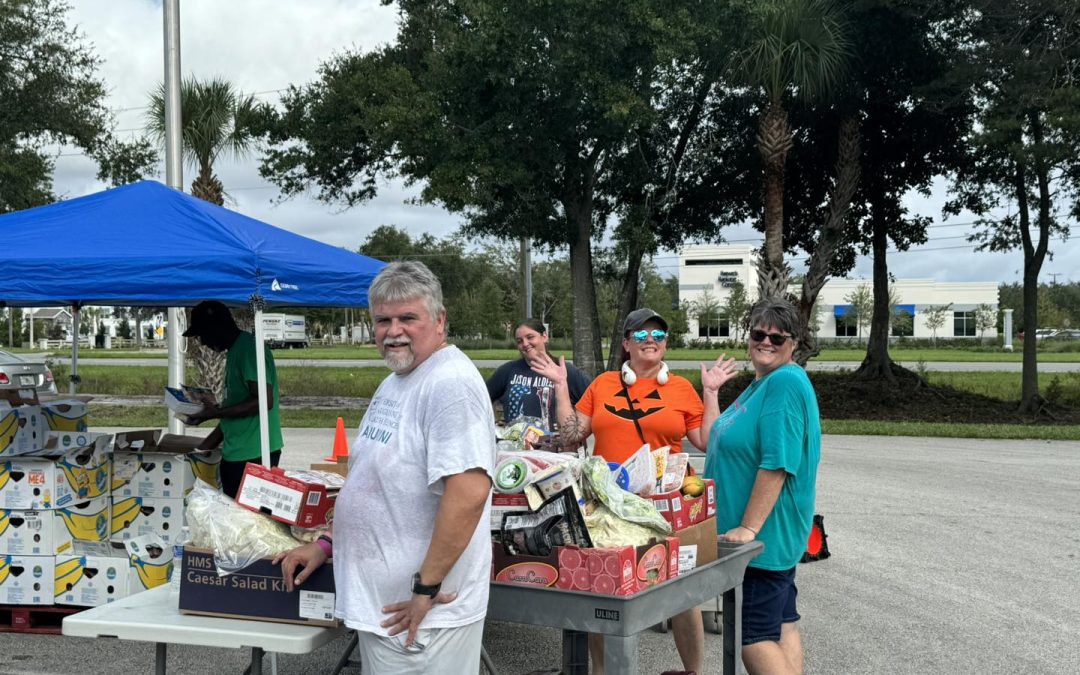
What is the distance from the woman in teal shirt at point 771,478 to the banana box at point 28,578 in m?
4.33

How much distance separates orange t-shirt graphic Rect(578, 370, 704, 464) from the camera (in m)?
4.75

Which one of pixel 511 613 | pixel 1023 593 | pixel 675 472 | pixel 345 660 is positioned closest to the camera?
pixel 511 613

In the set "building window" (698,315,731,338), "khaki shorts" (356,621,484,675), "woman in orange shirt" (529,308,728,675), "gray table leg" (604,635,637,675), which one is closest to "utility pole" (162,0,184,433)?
"woman in orange shirt" (529,308,728,675)

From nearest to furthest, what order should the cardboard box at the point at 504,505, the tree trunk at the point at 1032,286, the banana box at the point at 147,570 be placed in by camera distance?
1. the cardboard box at the point at 504,505
2. the banana box at the point at 147,570
3. the tree trunk at the point at 1032,286

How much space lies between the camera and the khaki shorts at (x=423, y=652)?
2.64 m

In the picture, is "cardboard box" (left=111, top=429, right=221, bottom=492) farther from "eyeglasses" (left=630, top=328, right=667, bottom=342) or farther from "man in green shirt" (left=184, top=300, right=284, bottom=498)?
"eyeglasses" (left=630, top=328, right=667, bottom=342)

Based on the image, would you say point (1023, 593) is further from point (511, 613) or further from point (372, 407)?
point (372, 407)

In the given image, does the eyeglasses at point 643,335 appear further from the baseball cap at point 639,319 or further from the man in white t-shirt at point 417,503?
the man in white t-shirt at point 417,503

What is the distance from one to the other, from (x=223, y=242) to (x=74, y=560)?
2143 millimetres

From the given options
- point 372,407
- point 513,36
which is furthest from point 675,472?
point 513,36

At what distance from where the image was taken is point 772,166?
20.1 m

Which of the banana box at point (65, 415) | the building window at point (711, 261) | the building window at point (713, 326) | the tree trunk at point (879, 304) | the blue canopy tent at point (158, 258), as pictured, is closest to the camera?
the blue canopy tent at point (158, 258)

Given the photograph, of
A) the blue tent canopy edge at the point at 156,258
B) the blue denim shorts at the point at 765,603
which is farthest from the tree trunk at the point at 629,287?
the blue denim shorts at the point at 765,603

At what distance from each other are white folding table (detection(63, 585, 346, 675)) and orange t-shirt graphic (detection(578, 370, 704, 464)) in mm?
1841
